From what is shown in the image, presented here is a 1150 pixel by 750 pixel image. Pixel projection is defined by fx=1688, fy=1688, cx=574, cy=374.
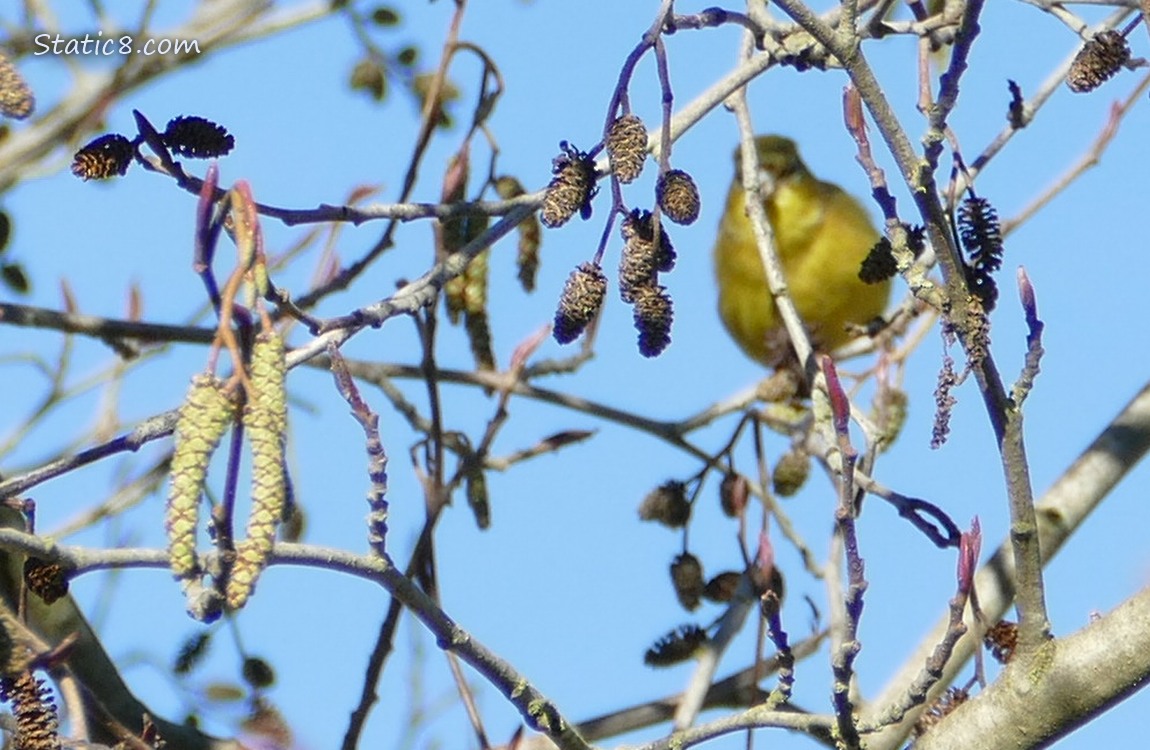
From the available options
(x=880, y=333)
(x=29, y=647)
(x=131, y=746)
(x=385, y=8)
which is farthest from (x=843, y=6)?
(x=385, y=8)

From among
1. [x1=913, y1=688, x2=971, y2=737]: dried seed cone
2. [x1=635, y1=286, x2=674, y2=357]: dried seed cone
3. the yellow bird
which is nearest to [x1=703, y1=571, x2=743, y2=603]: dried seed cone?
[x1=913, y1=688, x2=971, y2=737]: dried seed cone

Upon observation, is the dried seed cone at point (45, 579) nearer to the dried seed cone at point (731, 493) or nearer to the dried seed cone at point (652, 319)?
the dried seed cone at point (652, 319)

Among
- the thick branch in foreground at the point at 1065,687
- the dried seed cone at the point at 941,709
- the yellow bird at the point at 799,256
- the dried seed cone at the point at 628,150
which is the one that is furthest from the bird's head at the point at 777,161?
the dried seed cone at the point at 628,150

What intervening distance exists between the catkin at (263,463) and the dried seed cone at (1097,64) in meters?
0.88

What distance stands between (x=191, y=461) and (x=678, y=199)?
0.57 meters

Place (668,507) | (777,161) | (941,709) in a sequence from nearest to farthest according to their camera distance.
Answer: (941,709) < (668,507) < (777,161)

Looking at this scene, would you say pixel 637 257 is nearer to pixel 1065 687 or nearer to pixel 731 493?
pixel 1065 687

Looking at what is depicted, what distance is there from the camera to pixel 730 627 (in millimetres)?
2324

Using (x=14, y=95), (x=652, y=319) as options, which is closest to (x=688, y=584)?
(x=652, y=319)

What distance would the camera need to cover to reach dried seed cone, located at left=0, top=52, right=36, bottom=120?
129cm

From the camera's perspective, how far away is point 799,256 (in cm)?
444

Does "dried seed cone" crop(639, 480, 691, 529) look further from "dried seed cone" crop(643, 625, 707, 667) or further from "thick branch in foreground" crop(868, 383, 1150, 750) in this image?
"thick branch in foreground" crop(868, 383, 1150, 750)

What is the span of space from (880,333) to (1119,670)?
119 centimetres

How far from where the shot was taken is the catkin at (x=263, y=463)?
1099 millimetres
